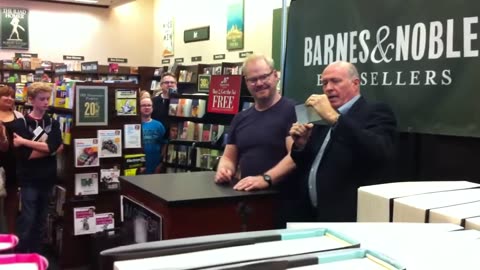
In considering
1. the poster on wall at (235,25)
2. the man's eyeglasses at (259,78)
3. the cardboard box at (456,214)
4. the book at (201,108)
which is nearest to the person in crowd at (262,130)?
the man's eyeglasses at (259,78)

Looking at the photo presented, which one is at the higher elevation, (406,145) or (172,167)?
(406,145)

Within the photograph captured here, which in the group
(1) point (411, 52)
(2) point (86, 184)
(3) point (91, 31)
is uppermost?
(3) point (91, 31)

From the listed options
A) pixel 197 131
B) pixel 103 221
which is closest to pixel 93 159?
pixel 103 221

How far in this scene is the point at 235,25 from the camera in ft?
33.2

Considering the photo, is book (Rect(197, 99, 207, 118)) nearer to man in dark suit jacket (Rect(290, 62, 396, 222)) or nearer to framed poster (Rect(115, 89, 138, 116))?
framed poster (Rect(115, 89, 138, 116))

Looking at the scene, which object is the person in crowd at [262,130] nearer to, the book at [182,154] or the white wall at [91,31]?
the book at [182,154]

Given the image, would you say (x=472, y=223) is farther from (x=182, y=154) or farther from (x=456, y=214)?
(x=182, y=154)

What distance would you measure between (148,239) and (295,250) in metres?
1.57

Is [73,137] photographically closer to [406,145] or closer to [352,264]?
[406,145]

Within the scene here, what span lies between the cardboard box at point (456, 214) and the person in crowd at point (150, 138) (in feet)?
14.2

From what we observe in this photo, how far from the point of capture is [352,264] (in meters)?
0.77

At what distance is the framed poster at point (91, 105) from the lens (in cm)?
441

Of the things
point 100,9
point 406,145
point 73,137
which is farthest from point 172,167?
point 100,9

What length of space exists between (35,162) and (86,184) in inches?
18.7
